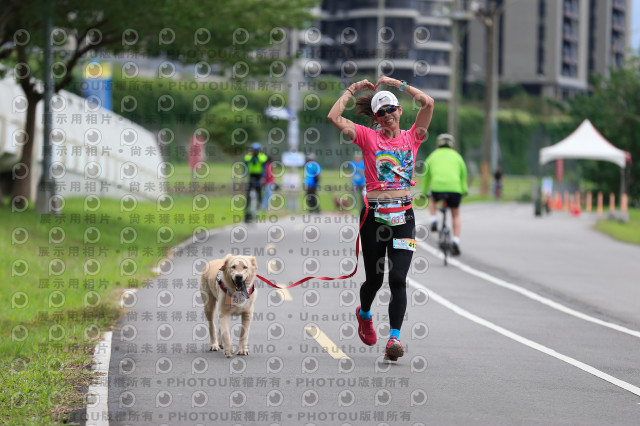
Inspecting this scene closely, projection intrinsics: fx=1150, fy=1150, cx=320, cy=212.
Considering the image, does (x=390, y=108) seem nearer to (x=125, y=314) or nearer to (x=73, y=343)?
(x=73, y=343)

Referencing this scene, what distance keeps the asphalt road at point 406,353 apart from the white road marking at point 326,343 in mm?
17

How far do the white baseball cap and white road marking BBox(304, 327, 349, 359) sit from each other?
212 centimetres

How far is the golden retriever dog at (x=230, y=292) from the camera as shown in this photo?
921 cm

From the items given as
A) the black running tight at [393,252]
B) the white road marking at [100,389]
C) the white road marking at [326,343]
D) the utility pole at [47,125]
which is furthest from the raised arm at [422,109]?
the utility pole at [47,125]

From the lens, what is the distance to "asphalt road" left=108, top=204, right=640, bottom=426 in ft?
24.9

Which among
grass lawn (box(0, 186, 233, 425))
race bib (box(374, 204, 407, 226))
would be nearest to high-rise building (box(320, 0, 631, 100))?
grass lawn (box(0, 186, 233, 425))

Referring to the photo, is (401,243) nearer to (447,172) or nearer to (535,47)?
(447,172)

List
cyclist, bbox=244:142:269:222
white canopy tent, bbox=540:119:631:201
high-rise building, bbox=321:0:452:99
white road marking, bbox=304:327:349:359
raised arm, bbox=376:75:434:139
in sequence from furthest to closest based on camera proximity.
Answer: high-rise building, bbox=321:0:452:99, white canopy tent, bbox=540:119:631:201, cyclist, bbox=244:142:269:222, white road marking, bbox=304:327:349:359, raised arm, bbox=376:75:434:139

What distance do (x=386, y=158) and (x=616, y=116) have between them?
43.4 metres

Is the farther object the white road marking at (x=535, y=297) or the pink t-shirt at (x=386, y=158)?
the white road marking at (x=535, y=297)

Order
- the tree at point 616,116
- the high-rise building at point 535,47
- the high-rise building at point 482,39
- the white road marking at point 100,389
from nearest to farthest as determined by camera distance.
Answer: the white road marking at point 100,389, the tree at point 616,116, the high-rise building at point 482,39, the high-rise building at point 535,47

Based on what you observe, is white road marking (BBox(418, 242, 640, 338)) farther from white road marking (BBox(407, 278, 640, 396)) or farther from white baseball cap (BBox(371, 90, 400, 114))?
white baseball cap (BBox(371, 90, 400, 114))

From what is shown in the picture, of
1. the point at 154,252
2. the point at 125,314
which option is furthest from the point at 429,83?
the point at 125,314

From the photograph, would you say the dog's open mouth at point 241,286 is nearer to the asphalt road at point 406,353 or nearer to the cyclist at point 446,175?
the asphalt road at point 406,353
